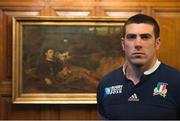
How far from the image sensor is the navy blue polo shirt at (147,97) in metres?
1.63

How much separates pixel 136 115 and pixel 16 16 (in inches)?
66.0

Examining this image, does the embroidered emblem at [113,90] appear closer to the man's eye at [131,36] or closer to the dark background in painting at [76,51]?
the man's eye at [131,36]

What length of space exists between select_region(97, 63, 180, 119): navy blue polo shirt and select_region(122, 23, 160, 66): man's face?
0.09 meters

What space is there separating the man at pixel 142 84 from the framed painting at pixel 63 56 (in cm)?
114

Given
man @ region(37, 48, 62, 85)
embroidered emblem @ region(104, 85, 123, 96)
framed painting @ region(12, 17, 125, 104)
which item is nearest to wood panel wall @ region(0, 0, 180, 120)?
framed painting @ region(12, 17, 125, 104)

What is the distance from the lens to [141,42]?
1763 mm

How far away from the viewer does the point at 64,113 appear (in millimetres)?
3010

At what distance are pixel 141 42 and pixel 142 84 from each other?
0.22 m

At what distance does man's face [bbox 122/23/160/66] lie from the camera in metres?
1.72

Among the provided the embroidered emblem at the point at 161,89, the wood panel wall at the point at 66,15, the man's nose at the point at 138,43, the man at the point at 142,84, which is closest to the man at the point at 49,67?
the wood panel wall at the point at 66,15

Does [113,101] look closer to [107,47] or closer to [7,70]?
[107,47]

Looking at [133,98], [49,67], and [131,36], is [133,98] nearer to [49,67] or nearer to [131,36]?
[131,36]

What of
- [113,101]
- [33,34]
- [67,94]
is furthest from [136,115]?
[33,34]

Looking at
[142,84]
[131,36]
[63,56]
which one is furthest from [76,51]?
[142,84]
